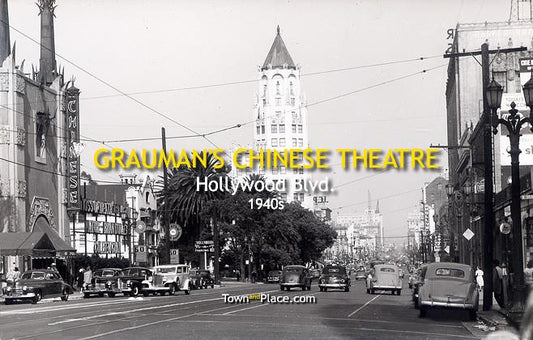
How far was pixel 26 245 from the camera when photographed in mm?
48469

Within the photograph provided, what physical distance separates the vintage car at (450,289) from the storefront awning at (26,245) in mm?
28050

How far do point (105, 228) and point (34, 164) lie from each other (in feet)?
98.8

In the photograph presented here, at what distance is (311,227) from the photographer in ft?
349

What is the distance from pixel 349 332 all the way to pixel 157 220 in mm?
87496

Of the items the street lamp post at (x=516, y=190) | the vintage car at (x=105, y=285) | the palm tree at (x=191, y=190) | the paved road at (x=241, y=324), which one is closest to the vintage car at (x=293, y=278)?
the vintage car at (x=105, y=285)

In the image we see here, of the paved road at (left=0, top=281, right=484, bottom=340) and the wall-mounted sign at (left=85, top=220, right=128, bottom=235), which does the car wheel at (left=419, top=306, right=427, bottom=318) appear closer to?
the paved road at (left=0, top=281, right=484, bottom=340)

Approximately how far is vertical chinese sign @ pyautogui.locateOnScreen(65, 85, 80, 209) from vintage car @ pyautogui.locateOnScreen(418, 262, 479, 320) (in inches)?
1500

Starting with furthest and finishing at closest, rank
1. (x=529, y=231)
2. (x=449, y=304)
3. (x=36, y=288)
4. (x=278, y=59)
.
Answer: (x=278, y=59) < (x=529, y=231) < (x=36, y=288) < (x=449, y=304)

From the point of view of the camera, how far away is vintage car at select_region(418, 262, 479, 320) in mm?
25859

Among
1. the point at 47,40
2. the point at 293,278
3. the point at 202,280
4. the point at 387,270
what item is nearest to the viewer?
the point at 387,270

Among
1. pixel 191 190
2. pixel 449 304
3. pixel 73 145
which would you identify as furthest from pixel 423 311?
pixel 191 190

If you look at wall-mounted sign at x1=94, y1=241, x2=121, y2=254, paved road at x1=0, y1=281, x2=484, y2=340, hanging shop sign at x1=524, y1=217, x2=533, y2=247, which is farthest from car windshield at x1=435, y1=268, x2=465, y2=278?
wall-mounted sign at x1=94, y1=241, x2=121, y2=254

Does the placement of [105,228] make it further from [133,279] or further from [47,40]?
[133,279]

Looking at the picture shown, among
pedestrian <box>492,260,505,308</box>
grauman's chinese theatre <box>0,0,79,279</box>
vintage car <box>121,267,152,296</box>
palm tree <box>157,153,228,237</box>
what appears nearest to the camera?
pedestrian <box>492,260,505,308</box>
